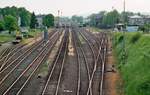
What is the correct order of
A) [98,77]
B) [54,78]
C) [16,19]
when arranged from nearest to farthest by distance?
[54,78] → [98,77] → [16,19]

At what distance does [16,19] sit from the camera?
113688mm

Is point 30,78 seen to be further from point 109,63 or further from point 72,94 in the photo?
point 109,63

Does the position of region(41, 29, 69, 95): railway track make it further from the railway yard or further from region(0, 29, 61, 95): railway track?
region(0, 29, 61, 95): railway track

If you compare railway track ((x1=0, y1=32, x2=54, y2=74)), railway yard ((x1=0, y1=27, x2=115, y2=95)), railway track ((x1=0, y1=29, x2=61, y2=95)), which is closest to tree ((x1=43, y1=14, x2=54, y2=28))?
railway track ((x1=0, y1=32, x2=54, y2=74))

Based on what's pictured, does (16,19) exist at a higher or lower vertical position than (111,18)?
higher

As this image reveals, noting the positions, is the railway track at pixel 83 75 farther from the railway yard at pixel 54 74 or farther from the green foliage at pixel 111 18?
the green foliage at pixel 111 18

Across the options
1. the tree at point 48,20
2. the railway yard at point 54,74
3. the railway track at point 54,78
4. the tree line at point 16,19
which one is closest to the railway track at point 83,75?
the railway yard at point 54,74

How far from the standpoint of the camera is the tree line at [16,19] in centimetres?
9881

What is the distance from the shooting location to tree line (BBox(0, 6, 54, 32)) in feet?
324

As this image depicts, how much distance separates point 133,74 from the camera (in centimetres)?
3114

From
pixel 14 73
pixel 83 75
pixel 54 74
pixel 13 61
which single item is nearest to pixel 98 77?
pixel 83 75

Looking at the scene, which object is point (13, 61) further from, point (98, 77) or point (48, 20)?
point (48, 20)

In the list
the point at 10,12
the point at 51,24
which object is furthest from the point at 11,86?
the point at 51,24

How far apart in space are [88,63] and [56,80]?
1076 cm
